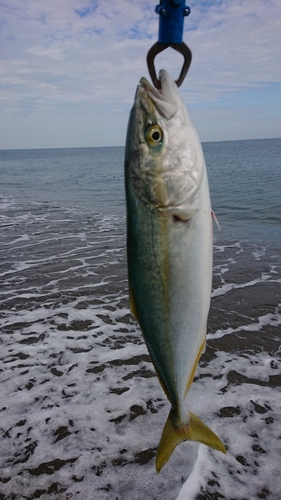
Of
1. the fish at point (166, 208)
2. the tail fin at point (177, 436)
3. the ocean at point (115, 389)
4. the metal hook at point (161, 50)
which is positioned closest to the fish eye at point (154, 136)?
the fish at point (166, 208)

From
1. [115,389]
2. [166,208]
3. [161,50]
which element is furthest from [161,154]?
[115,389]

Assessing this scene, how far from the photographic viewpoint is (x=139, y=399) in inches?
225

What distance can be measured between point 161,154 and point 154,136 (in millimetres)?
104

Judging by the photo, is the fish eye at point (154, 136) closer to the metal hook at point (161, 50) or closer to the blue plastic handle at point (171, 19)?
the metal hook at point (161, 50)

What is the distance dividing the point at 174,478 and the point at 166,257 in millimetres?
3482

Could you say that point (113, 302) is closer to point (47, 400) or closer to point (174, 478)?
point (47, 400)

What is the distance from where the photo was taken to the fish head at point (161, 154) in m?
2.08

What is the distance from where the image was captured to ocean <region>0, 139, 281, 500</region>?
14.5ft

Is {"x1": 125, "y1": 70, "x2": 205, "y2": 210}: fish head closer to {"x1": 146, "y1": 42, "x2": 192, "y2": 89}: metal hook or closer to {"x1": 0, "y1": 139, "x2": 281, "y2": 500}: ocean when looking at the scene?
{"x1": 146, "y1": 42, "x2": 192, "y2": 89}: metal hook

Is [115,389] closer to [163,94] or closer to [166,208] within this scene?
[166,208]

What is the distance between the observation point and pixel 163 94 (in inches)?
84.0

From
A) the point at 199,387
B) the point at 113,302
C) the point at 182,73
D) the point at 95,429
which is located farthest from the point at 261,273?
the point at 182,73

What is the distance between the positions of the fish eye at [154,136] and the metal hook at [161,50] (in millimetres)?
295

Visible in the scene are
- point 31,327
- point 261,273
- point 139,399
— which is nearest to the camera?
point 139,399
